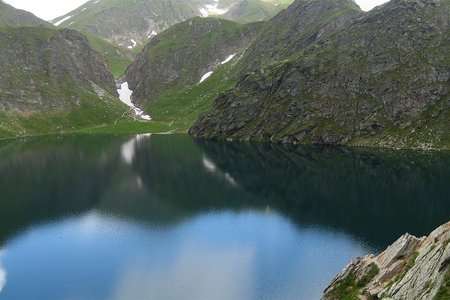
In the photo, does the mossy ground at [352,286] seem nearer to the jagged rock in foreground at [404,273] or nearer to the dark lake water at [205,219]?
the jagged rock in foreground at [404,273]

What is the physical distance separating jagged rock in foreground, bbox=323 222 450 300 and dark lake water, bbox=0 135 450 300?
323 inches

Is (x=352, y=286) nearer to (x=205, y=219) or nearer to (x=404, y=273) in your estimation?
(x=404, y=273)

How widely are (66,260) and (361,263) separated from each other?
47.0 meters

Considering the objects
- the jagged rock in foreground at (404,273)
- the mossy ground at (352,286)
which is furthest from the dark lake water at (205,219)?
the jagged rock in foreground at (404,273)

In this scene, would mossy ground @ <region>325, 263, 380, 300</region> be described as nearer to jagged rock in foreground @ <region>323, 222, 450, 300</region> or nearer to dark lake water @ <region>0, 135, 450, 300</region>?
jagged rock in foreground @ <region>323, 222, 450, 300</region>

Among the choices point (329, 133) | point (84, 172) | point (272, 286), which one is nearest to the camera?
point (272, 286)

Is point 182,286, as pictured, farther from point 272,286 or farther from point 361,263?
point 361,263

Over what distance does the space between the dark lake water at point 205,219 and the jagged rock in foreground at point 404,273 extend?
820cm

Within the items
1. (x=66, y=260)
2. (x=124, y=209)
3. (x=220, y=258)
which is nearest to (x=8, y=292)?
(x=66, y=260)

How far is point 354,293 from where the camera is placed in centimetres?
4544

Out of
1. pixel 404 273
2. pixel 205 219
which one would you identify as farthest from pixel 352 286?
pixel 205 219

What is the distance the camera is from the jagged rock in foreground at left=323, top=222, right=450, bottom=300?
3431cm

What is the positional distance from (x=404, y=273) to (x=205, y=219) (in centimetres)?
5508

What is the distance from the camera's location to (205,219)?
9250 cm
